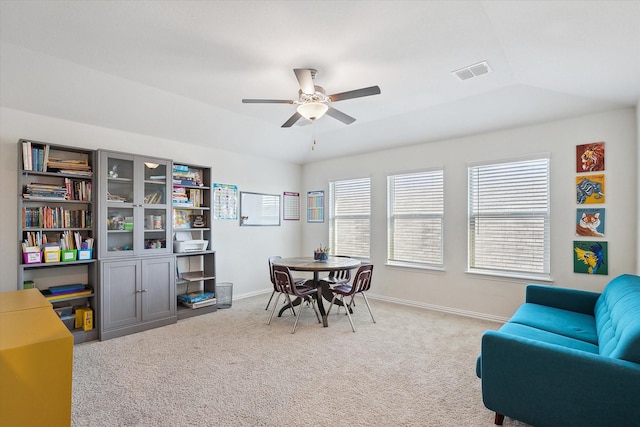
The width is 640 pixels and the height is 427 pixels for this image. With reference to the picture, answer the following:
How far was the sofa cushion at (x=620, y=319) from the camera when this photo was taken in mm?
1671

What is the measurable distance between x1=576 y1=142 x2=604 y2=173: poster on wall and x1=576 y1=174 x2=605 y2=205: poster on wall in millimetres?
89

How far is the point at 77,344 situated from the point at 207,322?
1.35 meters

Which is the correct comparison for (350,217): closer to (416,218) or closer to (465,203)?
(416,218)

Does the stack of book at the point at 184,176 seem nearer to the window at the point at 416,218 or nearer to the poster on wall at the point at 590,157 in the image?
the window at the point at 416,218

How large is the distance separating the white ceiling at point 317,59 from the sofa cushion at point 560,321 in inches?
82.5

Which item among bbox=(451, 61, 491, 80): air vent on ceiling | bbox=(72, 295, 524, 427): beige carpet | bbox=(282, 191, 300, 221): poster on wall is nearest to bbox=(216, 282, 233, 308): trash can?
bbox=(72, 295, 524, 427): beige carpet

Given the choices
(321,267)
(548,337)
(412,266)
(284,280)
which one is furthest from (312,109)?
(412,266)

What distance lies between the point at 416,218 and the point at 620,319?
122 inches

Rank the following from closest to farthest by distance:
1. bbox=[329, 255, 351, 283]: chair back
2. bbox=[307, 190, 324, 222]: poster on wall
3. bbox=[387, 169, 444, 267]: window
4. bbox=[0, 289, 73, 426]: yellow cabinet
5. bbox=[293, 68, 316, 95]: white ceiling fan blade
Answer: bbox=[0, 289, 73, 426]: yellow cabinet, bbox=[293, 68, 316, 95]: white ceiling fan blade, bbox=[329, 255, 351, 283]: chair back, bbox=[387, 169, 444, 267]: window, bbox=[307, 190, 324, 222]: poster on wall

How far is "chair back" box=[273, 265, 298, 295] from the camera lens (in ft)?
12.6

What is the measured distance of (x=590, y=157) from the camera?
3.57 meters

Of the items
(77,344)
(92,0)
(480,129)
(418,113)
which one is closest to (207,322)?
(77,344)

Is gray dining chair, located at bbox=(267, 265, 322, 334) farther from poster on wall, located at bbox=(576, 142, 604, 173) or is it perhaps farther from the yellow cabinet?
poster on wall, located at bbox=(576, 142, 604, 173)

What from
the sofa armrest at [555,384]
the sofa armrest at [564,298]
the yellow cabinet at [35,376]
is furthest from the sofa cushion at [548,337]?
the yellow cabinet at [35,376]
